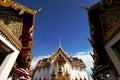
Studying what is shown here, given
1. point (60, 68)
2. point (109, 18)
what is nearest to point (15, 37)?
point (109, 18)

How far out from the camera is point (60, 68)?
3117cm

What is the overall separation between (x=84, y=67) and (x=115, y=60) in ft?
91.2

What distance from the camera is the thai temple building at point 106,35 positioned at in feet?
25.7

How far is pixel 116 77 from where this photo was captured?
9797mm

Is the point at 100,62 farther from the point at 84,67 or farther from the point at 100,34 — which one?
the point at 84,67

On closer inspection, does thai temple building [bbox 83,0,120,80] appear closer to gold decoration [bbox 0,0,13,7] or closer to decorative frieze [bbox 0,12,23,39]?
decorative frieze [bbox 0,12,23,39]

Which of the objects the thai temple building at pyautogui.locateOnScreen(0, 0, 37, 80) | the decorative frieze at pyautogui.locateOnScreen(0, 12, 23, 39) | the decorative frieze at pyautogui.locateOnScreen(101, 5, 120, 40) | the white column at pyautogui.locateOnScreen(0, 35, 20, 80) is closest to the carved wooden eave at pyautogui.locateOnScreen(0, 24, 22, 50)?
the thai temple building at pyautogui.locateOnScreen(0, 0, 37, 80)

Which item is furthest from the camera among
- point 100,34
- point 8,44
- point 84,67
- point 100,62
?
point 84,67

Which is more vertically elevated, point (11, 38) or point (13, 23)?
point (13, 23)

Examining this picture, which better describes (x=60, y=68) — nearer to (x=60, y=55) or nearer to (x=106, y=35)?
(x=60, y=55)

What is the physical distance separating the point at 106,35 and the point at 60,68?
23.6 meters

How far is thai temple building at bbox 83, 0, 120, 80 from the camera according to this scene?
308 inches

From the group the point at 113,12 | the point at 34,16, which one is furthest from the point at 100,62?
the point at 34,16

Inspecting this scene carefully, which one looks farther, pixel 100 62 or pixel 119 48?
pixel 100 62
